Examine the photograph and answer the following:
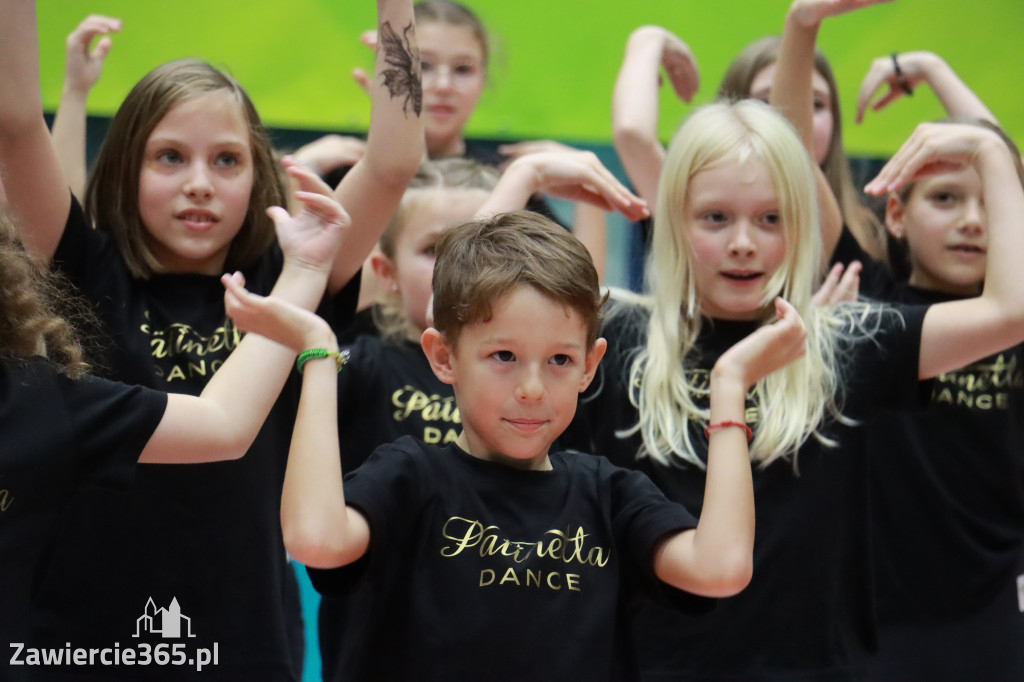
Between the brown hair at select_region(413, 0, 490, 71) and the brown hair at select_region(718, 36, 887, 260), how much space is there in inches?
27.0

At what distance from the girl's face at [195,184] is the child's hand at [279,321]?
570 millimetres

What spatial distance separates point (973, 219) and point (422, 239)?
129 centimetres

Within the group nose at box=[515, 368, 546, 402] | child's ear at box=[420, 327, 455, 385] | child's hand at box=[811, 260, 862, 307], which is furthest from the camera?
child's hand at box=[811, 260, 862, 307]

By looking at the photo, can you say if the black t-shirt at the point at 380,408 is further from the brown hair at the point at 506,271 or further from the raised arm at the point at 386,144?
the brown hair at the point at 506,271

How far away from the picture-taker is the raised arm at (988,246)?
2.11m

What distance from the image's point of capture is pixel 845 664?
2.02 metres

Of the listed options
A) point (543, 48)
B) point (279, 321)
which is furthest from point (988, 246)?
point (543, 48)

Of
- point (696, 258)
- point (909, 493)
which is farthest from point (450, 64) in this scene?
point (909, 493)

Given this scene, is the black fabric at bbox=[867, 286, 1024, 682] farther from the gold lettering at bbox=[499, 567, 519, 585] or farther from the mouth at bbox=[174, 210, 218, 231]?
the mouth at bbox=[174, 210, 218, 231]

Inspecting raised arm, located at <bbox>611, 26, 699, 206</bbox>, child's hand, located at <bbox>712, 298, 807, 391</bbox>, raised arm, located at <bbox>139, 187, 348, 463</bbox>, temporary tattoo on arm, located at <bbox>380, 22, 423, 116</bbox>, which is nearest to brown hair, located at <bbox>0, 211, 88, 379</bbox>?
raised arm, located at <bbox>139, 187, 348, 463</bbox>

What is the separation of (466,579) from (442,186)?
1.25 m

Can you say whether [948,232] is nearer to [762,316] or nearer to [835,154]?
[835,154]

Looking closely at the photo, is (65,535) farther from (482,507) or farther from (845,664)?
(845,664)

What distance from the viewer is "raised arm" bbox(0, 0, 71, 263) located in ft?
6.12
